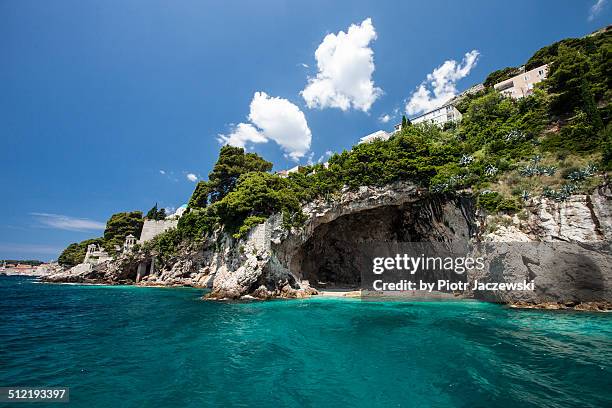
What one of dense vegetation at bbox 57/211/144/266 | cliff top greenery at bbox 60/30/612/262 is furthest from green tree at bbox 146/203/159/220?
cliff top greenery at bbox 60/30/612/262

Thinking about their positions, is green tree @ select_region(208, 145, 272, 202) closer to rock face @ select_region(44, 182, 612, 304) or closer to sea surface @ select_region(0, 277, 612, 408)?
rock face @ select_region(44, 182, 612, 304)

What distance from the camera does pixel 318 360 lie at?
751cm

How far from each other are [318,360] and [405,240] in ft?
80.4

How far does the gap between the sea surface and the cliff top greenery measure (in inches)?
358

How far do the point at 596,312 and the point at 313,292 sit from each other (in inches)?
732

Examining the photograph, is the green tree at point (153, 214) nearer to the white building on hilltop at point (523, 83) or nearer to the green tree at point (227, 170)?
the green tree at point (227, 170)

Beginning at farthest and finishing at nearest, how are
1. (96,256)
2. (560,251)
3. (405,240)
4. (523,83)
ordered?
(96,256), (523,83), (405,240), (560,251)

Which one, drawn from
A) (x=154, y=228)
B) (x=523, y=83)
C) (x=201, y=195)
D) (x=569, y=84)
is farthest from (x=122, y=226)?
(x=523, y=83)

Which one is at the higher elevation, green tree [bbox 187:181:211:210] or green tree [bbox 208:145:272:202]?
green tree [bbox 208:145:272:202]

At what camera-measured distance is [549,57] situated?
3772cm

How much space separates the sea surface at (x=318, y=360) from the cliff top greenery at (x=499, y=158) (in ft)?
29.8

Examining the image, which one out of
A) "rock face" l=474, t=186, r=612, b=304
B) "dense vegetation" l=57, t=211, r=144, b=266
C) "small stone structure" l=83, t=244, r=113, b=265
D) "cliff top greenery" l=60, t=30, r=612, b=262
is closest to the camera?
"rock face" l=474, t=186, r=612, b=304

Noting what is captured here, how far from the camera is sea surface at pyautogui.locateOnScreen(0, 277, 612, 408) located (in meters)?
5.33

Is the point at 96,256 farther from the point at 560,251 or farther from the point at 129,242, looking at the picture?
the point at 560,251
